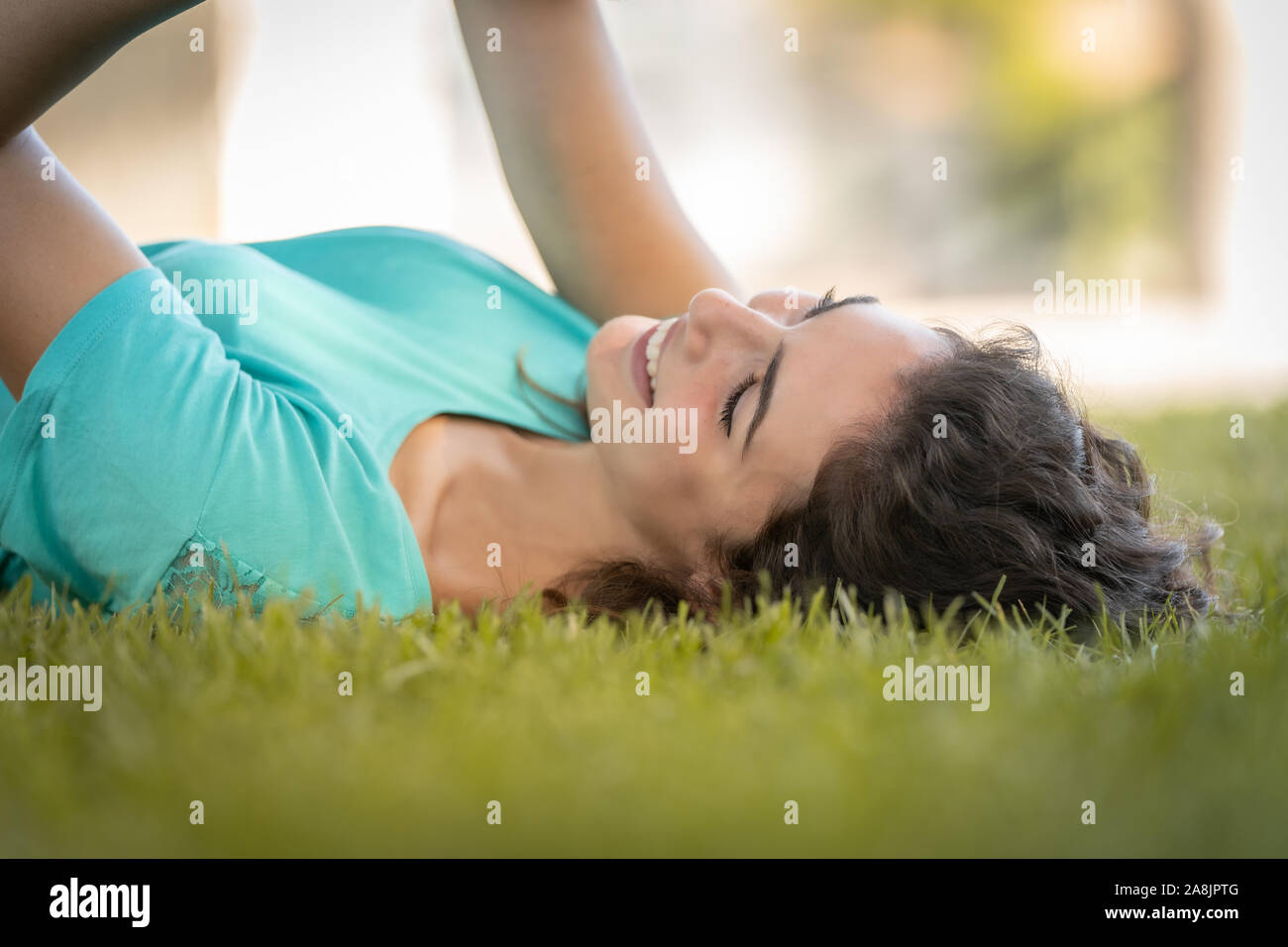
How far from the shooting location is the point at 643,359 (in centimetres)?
182

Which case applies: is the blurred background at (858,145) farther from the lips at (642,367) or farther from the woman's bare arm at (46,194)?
the woman's bare arm at (46,194)

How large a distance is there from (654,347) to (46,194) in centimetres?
92

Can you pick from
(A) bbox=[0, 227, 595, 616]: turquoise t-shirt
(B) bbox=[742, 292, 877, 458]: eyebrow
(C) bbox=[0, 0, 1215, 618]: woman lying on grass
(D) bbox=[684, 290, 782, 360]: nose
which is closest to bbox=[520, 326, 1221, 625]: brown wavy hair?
(C) bbox=[0, 0, 1215, 618]: woman lying on grass

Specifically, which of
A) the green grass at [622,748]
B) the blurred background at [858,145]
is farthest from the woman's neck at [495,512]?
the blurred background at [858,145]

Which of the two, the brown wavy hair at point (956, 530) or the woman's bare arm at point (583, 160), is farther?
the woman's bare arm at point (583, 160)

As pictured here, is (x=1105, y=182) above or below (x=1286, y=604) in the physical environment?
above

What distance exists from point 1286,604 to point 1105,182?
515 inches

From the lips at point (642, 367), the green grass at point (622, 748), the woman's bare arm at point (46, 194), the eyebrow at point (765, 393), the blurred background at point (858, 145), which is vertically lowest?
the green grass at point (622, 748)

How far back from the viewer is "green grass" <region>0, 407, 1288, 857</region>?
2.81ft

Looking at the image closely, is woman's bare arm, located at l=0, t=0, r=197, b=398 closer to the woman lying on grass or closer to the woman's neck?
the woman lying on grass

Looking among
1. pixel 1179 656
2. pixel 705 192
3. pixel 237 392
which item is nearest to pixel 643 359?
pixel 237 392

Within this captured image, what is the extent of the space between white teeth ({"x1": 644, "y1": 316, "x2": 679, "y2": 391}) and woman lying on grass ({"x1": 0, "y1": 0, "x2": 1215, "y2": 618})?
1 cm

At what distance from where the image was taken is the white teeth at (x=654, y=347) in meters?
1.79
